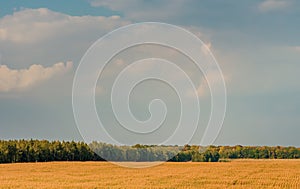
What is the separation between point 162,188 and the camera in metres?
37.0

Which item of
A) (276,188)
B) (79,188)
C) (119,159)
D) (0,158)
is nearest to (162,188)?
(79,188)

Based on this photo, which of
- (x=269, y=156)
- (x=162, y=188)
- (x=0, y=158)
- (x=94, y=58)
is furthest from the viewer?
(x=269, y=156)

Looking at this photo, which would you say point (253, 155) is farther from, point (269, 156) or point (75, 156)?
point (75, 156)

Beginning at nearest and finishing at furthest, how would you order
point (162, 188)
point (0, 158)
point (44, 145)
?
point (162, 188), point (0, 158), point (44, 145)

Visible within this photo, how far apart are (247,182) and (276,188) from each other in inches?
244

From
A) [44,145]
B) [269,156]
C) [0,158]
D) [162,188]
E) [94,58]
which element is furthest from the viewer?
[269,156]

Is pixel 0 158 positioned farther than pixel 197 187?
Yes

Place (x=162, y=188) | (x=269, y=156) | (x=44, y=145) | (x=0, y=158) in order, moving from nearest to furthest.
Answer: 1. (x=162, y=188)
2. (x=0, y=158)
3. (x=44, y=145)
4. (x=269, y=156)

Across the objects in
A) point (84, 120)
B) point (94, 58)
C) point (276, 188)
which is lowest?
point (276, 188)

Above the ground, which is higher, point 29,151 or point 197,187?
point 29,151

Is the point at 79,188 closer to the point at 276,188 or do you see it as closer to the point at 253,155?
the point at 276,188

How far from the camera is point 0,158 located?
103 m

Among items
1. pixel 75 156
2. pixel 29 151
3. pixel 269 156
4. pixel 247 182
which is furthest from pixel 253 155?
pixel 247 182

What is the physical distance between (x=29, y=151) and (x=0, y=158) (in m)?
6.21
